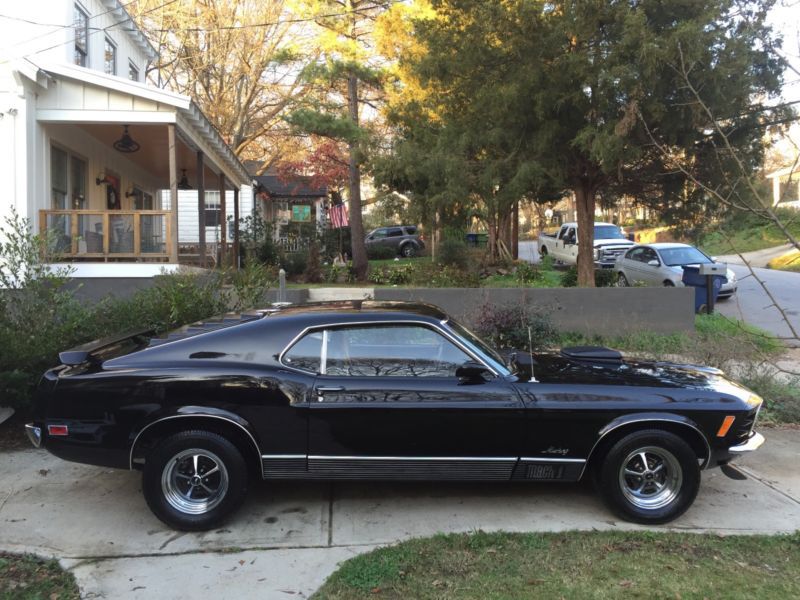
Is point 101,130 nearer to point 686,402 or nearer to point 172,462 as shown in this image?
point 172,462

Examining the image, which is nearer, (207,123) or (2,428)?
(2,428)

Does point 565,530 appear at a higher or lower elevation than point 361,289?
lower

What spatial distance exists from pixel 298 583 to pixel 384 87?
15.4 meters

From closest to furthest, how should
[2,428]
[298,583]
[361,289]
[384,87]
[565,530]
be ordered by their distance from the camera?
[298,583], [565,530], [2,428], [361,289], [384,87]

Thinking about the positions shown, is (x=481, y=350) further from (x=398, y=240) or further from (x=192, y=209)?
(x=398, y=240)

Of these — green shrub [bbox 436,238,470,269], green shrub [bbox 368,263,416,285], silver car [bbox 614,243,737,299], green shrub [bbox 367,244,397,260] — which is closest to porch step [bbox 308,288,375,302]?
green shrub [bbox 368,263,416,285]

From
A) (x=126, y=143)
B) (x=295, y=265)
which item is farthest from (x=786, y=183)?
(x=295, y=265)

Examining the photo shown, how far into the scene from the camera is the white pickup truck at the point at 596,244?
801 inches

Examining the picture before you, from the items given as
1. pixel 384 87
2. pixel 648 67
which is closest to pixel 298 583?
pixel 648 67

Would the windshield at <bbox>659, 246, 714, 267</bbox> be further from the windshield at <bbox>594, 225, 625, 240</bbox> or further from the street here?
the windshield at <bbox>594, 225, 625, 240</bbox>

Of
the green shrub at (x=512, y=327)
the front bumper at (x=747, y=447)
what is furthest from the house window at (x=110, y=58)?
the front bumper at (x=747, y=447)

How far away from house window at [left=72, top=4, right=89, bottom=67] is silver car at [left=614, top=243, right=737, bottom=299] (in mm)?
13909

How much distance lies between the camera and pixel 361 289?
1294 cm

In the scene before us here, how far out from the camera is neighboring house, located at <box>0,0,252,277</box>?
10.7 meters
